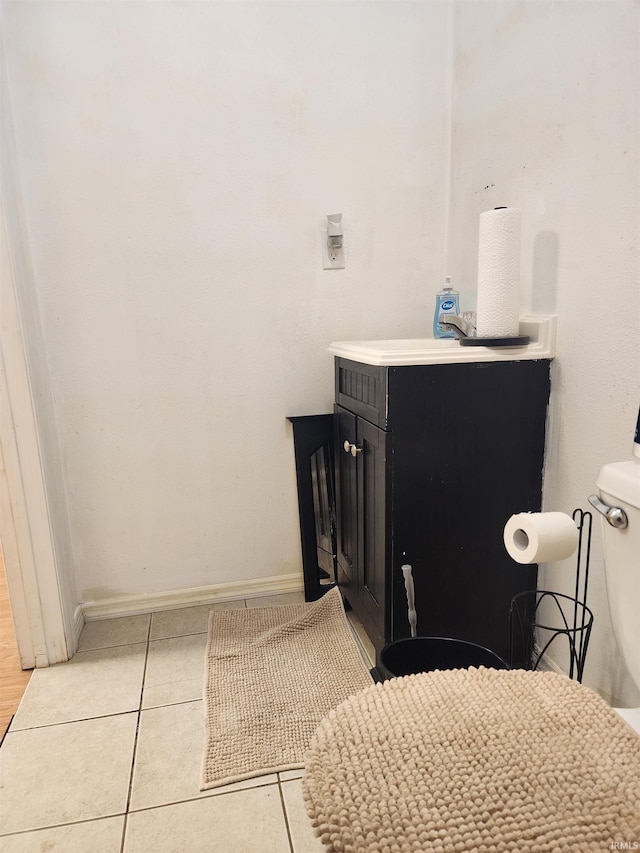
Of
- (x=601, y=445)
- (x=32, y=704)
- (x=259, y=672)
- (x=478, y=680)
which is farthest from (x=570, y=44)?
(x=32, y=704)

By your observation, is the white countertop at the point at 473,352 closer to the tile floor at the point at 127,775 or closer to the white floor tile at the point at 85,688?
the tile floor at the point at 127,775

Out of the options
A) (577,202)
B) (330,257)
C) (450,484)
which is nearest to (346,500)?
(450,484)

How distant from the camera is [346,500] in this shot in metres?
1.68

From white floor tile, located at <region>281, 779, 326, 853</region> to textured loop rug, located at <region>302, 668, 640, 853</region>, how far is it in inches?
15.0

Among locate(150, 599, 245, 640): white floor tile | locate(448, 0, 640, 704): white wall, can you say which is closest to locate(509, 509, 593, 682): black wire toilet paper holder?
locate(448, 0, 640, 704): white wall

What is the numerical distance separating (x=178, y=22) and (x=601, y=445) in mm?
1581

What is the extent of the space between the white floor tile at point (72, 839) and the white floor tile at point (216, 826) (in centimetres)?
3

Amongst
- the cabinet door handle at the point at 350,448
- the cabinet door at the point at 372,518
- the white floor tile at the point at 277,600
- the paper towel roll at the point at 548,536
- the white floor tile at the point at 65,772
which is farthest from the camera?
the white floor tile at the point at 277,600

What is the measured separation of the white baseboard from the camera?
1.79 meters

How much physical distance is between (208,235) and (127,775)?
1.40m

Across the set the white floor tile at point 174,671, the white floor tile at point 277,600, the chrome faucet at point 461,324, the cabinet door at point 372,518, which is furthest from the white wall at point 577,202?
the white floor tile at point 174,671

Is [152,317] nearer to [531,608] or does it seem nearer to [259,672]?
[259,672]

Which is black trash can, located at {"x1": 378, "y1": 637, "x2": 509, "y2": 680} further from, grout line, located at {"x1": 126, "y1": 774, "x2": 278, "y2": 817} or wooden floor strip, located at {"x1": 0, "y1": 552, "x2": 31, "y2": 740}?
wooden floor strip, located at {"x1": 0, "y1": 552, "x2": 31, "y2": 740}

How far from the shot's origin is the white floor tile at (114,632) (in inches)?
65.2
